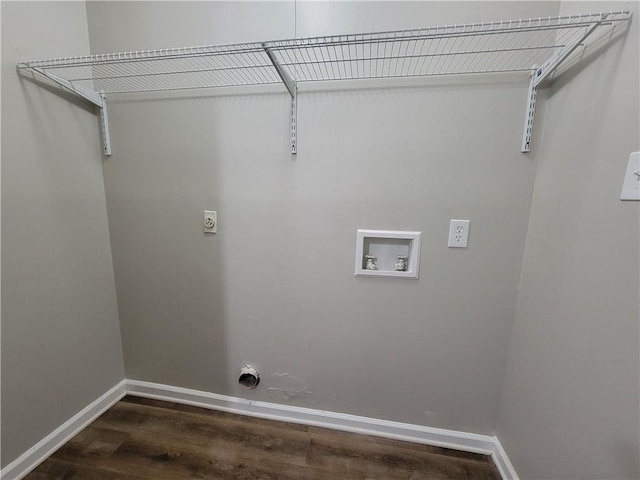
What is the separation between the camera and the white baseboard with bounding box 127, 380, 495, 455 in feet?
4.17

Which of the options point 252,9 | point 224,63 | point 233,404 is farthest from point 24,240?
point 252,9

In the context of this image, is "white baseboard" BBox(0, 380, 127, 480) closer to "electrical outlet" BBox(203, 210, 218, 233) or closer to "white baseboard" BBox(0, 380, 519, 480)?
"white baseboard" BBox(0, 380, 519, 480)

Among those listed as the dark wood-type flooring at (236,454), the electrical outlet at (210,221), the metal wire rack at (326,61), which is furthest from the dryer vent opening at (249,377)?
the metal wire rack at (326,61)

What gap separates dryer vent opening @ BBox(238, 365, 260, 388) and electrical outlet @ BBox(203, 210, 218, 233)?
2.68ft

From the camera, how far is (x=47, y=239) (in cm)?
114

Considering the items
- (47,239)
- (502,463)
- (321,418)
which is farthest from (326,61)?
(502,463)

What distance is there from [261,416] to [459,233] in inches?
59.2

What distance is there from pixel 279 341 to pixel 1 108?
157 cm

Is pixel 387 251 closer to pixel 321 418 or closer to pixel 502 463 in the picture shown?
pixel 321 418

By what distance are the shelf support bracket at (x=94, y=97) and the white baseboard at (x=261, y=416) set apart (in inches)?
57.5

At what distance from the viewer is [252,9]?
112 cm

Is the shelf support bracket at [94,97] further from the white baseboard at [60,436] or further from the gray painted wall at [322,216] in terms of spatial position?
the white baseboard at [60,436]

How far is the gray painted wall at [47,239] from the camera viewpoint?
39.9 inches

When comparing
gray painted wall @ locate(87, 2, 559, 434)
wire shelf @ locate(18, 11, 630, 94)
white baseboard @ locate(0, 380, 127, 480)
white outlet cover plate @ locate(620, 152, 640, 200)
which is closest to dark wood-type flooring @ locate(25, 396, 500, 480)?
white baseboard @ locate(0, 380, 127, 480)
